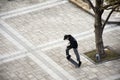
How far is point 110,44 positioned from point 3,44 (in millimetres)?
5522

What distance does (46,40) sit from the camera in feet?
66.5

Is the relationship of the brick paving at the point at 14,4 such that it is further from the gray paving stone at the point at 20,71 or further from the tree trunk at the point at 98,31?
the tree trunk at the point at 98,31

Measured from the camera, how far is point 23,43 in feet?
66.3

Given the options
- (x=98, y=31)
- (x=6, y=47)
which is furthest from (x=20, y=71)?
(x=98, y=31)

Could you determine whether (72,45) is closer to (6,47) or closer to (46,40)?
(46,40)

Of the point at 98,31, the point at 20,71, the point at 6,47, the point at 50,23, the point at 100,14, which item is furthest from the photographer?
the point at 50,23

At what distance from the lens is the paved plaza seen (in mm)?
17359

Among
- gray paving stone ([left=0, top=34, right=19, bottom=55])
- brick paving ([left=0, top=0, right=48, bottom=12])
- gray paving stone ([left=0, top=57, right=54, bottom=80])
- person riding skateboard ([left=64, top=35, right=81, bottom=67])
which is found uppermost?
person riding skateboard ([left=64, top=35, right=81, bottom=67])

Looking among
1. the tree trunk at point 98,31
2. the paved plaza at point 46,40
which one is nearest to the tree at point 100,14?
the tree trunk at point 98,31

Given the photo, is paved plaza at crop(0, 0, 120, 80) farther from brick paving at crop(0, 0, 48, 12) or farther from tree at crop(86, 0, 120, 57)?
tree at crop(86, 0, 120, 57)

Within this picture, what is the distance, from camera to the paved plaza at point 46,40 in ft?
57.0

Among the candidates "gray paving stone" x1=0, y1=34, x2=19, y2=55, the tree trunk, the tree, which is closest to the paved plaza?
"gray paving stone" x1=0, y1=34, x2=19, y2=55

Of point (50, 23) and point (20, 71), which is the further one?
point (50, 23)

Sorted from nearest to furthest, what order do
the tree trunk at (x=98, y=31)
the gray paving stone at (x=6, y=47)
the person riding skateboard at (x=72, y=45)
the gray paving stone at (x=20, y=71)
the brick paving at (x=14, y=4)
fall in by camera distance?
the tree trunk at (x=98, y=31), the person riding skateboard at (x=72, y=45), the gray paving stone at (x=20, y=71), the gray paving stone at (x=6, y=47), the brick paving at (x=14, y=4)
